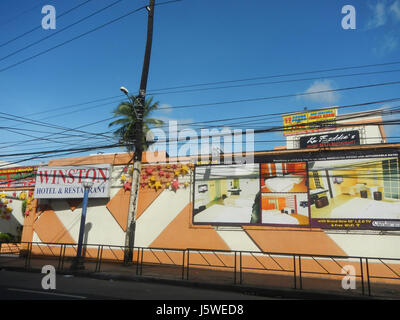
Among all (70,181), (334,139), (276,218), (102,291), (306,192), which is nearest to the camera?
(102,291)

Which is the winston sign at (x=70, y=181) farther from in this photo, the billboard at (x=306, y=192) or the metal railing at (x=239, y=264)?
the billboard at (x=306, y=192)

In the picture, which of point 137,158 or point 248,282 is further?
point 137,158

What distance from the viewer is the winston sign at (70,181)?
677 inches

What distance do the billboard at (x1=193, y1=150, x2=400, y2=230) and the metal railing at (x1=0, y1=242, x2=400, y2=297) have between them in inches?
59.6

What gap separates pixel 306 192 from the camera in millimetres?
13648

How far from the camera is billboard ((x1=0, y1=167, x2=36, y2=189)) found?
1967 centimetres

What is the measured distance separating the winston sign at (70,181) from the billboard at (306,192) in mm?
5652

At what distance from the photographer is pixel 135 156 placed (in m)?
15.8

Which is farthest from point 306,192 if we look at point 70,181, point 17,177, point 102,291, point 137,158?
point 17,177

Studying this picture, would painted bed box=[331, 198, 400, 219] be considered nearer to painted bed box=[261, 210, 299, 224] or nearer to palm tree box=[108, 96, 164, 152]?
painted bed box=[261, 210, 299, 224]

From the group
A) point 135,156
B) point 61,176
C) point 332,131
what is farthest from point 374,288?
point 332,131

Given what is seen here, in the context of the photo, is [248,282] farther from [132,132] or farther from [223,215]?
[132,132]

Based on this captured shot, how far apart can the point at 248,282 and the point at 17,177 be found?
1760 cm

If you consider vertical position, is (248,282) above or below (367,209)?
below
